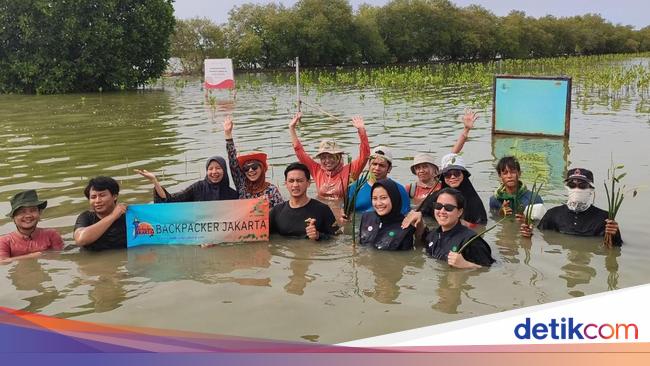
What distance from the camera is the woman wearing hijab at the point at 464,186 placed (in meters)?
7.12

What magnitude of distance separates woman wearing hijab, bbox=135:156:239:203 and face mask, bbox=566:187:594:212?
368cm

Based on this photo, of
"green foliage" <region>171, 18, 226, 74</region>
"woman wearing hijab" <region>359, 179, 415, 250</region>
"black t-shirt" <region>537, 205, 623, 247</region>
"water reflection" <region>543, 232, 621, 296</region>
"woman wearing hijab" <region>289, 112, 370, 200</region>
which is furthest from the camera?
"green foliage" <region>171, 18, 226, 74</region>

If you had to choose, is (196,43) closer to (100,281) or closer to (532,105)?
(532,105)

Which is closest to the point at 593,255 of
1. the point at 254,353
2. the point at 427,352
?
the point at 427,352

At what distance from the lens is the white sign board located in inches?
1031

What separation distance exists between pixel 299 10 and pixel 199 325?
58973 mm

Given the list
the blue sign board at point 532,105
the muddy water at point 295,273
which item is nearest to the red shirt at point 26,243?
the muddy water at point 295,273

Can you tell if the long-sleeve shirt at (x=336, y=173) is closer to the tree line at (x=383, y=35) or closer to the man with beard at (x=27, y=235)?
the man with beard at (x=27, y=235)

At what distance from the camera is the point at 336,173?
330 inches

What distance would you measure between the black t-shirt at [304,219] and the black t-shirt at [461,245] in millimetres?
1297

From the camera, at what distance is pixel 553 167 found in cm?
1088

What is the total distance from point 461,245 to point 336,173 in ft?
9.28

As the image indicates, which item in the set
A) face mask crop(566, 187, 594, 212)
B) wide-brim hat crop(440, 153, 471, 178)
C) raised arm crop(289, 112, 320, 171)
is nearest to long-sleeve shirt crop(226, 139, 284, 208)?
raised arm crop(289, 112, 320, 171)

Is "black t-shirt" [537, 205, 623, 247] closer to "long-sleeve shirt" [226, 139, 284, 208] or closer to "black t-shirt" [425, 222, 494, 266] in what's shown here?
"black t-shirt" [425, 222, 494, 266]
